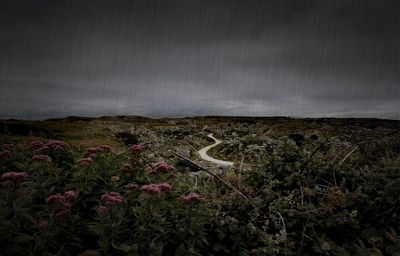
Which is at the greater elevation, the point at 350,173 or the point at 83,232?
the point at 350,173

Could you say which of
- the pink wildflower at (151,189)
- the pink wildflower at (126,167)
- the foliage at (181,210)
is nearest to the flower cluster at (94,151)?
the foliage at (181,210)

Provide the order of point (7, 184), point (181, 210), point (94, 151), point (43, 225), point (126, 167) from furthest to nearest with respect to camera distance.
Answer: point (94, 151), point (126, 167), point (181, 210), point (7, 184), point (43, 225)

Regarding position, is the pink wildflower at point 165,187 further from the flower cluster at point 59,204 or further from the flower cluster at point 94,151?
the flower cluster at point 94,151

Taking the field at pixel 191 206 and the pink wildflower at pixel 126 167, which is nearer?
the field at pixel 191 206

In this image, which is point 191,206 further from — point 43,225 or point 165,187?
point 43,225

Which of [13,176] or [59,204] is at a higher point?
[13,176]

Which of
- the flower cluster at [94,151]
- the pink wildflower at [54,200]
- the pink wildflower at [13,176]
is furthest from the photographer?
the flower cluster at [94,151]

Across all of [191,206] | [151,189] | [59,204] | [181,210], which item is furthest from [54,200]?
[191,206]

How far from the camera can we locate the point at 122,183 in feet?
17.6

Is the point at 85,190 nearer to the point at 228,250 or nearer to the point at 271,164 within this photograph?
the point at 228,250

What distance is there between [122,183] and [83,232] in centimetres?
121

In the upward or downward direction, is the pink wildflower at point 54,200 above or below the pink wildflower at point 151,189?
below

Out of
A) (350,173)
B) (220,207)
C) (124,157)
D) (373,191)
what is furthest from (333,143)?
(124,157)

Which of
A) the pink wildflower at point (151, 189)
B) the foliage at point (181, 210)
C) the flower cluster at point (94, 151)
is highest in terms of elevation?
the flower cluster at point (94, 151)
